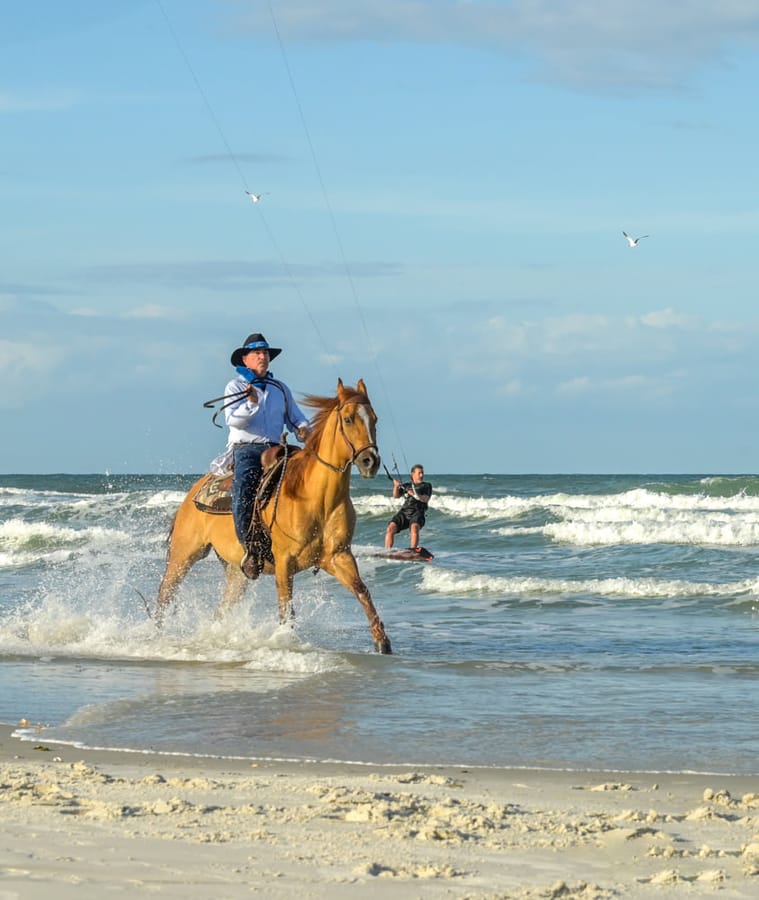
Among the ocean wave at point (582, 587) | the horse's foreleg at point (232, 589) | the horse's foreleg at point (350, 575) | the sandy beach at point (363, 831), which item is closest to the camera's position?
the sandy beach at point (363, 831)

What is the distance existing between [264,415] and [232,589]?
5.85ft

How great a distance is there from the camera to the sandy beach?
4.72 meters

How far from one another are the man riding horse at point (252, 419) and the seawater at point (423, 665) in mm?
1119

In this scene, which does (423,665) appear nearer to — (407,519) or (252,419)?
(252,419)

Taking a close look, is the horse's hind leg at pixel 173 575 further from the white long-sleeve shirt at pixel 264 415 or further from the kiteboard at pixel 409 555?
the kiteboard at pixel 409 555

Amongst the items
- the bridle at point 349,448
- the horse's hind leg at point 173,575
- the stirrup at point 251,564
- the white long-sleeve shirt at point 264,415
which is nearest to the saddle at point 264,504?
the stirrup at point 251,564

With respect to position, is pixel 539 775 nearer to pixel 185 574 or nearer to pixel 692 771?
pixel 692 771

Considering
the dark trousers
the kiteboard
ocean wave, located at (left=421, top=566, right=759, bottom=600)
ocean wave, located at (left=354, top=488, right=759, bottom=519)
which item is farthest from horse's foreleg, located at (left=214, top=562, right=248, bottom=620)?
ocean wave, located at (left=354, top=488, right=759, bottom=519)

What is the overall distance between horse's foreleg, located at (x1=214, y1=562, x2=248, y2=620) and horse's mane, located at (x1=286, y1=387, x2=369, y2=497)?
1607 millimetres

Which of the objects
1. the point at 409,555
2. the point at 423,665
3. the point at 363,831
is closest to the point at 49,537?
the point at 409,555

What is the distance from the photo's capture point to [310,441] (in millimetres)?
11070

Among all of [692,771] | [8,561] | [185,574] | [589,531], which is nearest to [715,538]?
[589,531]

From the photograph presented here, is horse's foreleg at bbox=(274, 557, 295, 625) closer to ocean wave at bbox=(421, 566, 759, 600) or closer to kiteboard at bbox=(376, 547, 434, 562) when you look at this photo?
ocean wave at bbox=(421, 566, 759, 600)

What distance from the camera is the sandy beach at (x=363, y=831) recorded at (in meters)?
4.72
